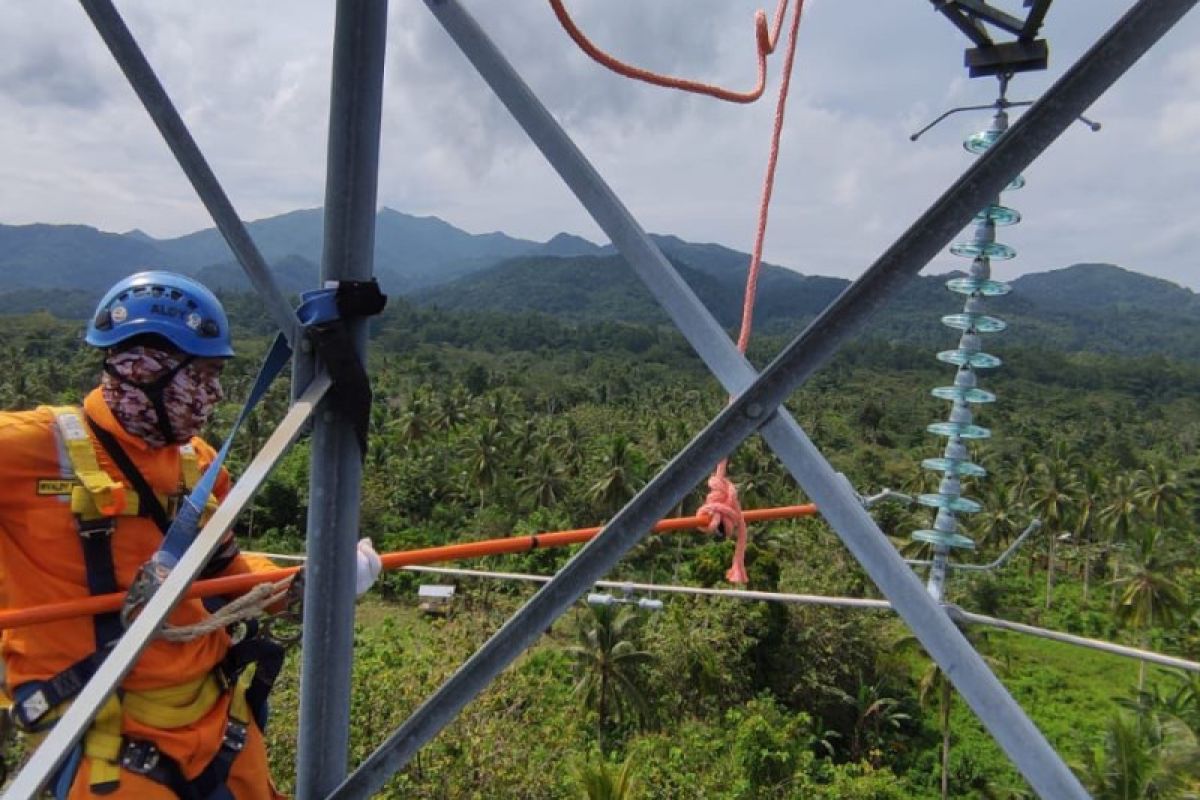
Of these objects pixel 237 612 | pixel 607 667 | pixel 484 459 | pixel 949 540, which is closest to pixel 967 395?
pixel 949 540

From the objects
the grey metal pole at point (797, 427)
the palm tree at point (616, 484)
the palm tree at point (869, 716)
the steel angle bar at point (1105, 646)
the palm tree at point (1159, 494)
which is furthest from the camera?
the palm tree at point (1159, 494)

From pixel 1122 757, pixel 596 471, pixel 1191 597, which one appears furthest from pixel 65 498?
pixel 1191 597

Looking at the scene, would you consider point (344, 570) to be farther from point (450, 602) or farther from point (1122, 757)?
point (450, 602)

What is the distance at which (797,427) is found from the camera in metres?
1.18

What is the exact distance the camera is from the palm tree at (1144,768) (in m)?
11.5

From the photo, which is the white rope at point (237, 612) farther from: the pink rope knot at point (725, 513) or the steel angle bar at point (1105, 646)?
the steel angle bar at point (1105, 646)

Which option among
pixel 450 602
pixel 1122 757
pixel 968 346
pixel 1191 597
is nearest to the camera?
pixel 968 346

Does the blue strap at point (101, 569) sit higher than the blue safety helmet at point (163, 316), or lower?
lower

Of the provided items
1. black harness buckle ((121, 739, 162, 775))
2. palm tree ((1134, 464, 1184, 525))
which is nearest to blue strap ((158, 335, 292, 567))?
black harness buckle ((121, 739, 162, 775))

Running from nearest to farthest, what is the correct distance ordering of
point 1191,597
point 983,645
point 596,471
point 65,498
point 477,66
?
point 477,66 → point 65,498 → point 983,645 → point 1191,597 → point 596,471

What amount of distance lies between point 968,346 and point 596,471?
3204 centimetres

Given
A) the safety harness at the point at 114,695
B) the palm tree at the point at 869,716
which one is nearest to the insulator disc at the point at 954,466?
the safety harness at the point at 114,695

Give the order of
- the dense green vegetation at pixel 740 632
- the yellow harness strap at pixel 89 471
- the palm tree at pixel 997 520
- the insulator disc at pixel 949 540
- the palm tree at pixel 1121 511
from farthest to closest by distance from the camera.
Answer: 1. the palm tree at pixel 1121 511
2. the palm tree at pixel 997 520
3. the dense green vegetation at pixel 740 632
4. the insulator disc at pixel 949 540
5. the yellow harness strap at pixel 89 471

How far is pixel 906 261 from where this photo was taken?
109 cm
